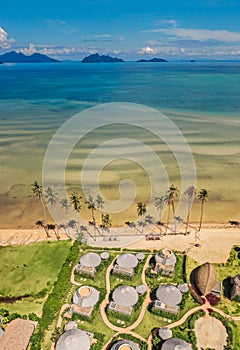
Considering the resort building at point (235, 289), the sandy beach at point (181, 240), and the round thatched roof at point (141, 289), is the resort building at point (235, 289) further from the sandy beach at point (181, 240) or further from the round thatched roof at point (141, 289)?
the round thatched roof at point (141, 289)

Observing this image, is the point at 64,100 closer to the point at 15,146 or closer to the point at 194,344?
the point at 15,146

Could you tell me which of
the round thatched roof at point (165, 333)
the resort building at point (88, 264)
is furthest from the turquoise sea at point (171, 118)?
the round thatched roof at point (165, 333)

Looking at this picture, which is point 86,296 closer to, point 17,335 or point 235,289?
point 17,335

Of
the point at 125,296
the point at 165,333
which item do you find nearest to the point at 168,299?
the point at 165,333

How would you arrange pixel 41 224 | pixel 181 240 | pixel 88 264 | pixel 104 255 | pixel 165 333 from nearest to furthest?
pixel 165 333
pixel 88 264
pixel 104 255
pixel 181 240
pixel 41 224

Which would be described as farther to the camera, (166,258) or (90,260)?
(90,260)

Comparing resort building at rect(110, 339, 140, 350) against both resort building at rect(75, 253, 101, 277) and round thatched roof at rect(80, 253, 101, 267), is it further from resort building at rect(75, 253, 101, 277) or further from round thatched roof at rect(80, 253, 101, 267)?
round thatched roof at rect(80, 253, 101, 267)
